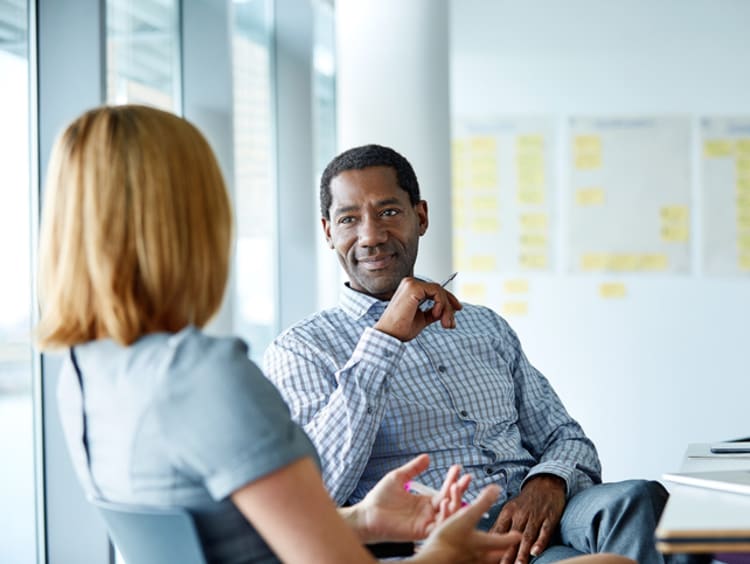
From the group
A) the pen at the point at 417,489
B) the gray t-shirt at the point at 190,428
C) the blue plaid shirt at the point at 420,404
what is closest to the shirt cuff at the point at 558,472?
the blue plaid shirt at the point at 420,404

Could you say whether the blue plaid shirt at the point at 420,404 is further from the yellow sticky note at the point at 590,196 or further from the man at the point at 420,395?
the yellow sticky note at the point at 590,196

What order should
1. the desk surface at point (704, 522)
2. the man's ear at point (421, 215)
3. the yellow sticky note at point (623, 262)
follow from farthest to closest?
the yellow sticky note at point (623, 262) → the man's ear at point (421, 215) → the desk surface at point (704, 522)

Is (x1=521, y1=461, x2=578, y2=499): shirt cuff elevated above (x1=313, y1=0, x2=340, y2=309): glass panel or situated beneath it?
situated beneath

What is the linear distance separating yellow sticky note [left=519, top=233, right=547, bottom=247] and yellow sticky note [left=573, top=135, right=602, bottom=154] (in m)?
0.43

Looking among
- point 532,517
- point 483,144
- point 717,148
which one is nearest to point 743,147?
point 717,148

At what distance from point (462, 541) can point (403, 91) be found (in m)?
2.38

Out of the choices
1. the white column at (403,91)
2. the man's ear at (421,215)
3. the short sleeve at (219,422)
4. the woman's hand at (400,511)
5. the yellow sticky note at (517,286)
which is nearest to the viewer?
the short sleeve at (219,422)

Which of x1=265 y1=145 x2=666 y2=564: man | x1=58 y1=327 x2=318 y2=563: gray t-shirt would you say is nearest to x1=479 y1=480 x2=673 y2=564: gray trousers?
x1=265 y1=145 x2=666 y2=564: man

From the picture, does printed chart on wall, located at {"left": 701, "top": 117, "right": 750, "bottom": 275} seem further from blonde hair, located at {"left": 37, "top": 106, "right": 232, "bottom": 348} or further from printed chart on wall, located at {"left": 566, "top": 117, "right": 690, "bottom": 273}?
blonde hair, located at {"left": 37, "top": 106, "right": 232, "bottom": 348}

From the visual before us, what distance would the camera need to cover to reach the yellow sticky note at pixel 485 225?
4.63 meters

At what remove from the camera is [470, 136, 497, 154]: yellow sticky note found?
4.63m

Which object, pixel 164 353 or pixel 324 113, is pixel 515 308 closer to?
pixel 324 113

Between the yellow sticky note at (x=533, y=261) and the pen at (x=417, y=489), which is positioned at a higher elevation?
the yellow sticky note at (x=533, y=261)

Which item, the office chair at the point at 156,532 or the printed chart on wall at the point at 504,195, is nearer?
A: the office chair at the point at 156,532
